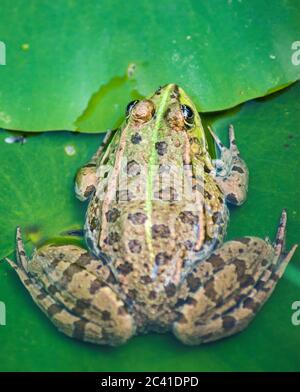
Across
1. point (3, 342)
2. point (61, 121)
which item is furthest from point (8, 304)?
point (61, 121)

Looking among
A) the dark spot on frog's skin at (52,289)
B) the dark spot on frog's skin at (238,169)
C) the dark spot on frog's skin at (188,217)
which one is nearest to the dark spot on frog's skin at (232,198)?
the dark spot on frog's skin at (238,169)

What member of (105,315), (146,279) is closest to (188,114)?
(146,279)

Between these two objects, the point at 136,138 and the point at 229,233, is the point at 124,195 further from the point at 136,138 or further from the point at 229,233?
the point at 229,233

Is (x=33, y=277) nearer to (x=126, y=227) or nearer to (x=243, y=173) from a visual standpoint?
(x=126, y=227)

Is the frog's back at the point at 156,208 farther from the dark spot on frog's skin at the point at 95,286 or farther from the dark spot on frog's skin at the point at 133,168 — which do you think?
the dark spot on frog's skin at the point at 95,286

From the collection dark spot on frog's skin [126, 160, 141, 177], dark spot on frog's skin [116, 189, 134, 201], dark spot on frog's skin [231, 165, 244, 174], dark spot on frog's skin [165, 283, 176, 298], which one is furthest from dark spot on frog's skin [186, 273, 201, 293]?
dark spot on frog's skin [231, 165, 244, 174]
